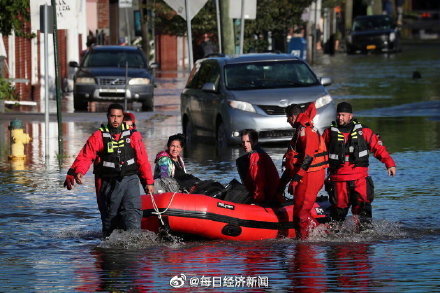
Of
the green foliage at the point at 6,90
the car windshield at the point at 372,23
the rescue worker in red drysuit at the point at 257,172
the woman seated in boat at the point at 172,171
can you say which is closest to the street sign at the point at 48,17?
the woman seated in boat at the point at 172,171

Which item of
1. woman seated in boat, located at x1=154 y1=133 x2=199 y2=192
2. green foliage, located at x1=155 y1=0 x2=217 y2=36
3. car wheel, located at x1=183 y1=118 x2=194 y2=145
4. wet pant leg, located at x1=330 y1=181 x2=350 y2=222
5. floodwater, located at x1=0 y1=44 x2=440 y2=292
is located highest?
green foliage, located at x1=155 y1=0 x2=217 y2=36

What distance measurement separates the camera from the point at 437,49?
8069 centimetres

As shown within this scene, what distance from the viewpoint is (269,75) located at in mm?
23688

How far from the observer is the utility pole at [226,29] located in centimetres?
3662

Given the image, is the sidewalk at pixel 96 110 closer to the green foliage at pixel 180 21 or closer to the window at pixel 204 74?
the green foliage at pixel 180 21

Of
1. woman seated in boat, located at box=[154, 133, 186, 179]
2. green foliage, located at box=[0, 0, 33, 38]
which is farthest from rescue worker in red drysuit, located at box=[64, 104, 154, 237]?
green foliage, located at box=[0, 0, 33, 38]

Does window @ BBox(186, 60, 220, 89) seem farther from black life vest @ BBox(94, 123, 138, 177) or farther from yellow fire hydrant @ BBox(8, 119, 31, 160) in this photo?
black life vest @ BBox(94, 123, 138, 177)

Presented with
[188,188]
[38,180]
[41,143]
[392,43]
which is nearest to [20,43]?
[41,143]

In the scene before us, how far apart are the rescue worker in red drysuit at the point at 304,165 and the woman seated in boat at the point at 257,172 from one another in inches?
14.5

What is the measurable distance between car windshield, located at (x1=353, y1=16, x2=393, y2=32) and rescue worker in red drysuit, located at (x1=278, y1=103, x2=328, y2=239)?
61.5 m

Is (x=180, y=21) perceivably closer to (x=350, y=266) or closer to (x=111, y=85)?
(x=111, y=85)

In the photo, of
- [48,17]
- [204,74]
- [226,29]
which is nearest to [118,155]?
[48,17]

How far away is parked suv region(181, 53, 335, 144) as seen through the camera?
22.6 meters

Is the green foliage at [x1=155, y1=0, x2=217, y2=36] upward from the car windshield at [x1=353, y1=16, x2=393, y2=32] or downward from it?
upward
